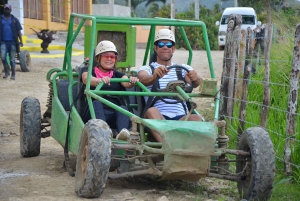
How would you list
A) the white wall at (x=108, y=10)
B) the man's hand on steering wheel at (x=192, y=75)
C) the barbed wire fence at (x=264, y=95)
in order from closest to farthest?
the man's hand on steering wheel at (x=192, y=75), the barbed wire fence at (x=264, y=95), the white wall at (x=108, y=10)

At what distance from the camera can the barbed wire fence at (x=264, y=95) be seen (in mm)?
7012

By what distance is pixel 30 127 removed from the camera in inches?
312

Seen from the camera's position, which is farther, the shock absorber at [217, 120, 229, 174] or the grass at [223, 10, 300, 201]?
the grass at [223, 10, 300, 201]

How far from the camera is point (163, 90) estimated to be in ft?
22.3

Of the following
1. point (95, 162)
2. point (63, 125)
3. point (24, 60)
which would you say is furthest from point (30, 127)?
point (24, 60)

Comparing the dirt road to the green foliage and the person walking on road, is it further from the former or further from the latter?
the green foliage

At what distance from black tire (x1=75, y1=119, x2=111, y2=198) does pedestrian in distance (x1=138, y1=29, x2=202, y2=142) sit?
72 cm

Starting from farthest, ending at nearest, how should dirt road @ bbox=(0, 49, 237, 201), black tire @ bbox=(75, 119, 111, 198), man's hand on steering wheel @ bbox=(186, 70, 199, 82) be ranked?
man's hand on steering wheel @ bbox=(186, 70, 199, 82)
dirt road @ bbox=(0, 49, 237, 201)
black tire @ bbox=(75, 119, 111, 198)

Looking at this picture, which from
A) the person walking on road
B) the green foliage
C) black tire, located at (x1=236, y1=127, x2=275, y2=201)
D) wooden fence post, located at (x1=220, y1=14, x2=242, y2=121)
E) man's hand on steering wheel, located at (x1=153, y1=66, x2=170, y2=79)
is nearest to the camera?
black tire, located at (x1=236, y1=127, x2=275, y2=201)

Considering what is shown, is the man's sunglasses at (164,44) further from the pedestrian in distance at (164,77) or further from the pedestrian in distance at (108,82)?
the pedestrian in distance at (108,82)

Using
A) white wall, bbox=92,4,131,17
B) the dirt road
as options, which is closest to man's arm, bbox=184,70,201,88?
the dirt road

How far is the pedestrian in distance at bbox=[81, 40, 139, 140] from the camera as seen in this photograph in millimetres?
6754

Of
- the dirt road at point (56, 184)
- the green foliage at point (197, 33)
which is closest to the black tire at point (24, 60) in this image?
the dirt road at point (56, 184)

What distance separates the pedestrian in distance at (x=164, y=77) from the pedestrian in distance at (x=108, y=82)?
0.19 m
